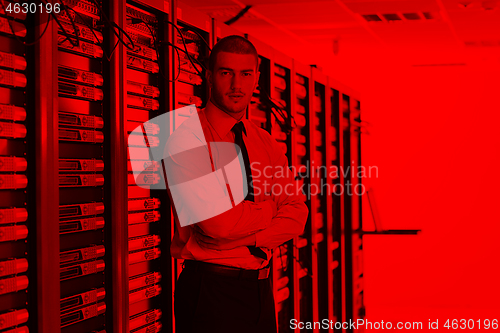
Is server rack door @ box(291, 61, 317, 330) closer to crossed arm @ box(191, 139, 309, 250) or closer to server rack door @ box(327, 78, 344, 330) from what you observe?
server rack door @ box(327, 78, 344, 330)

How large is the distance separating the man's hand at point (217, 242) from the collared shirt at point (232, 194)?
0.05 ft

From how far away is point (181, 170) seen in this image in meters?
1.65

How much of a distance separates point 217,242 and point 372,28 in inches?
123

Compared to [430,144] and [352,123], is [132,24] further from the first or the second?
[430,144]

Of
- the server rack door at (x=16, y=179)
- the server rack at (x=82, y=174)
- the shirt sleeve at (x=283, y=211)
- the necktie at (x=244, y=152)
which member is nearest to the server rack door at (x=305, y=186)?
the shirt sleeve at (x=283, y=211)

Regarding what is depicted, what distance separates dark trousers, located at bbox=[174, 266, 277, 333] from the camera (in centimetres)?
171

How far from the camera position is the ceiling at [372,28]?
3639mm

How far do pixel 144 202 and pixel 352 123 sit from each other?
8.40 feet

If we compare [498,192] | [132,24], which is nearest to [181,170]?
[132,24]

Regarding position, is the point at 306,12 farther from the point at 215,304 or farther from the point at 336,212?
the point at 215,304

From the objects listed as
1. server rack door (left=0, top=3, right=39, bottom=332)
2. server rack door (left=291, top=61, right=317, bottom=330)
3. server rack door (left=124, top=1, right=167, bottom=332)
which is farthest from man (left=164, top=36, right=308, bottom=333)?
server rack door (left=291, top=61, right=317, bottom=330)

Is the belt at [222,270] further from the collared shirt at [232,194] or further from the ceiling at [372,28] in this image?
the ceiling at [372,28]

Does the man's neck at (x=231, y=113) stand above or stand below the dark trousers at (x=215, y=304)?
above

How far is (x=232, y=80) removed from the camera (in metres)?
1.79
